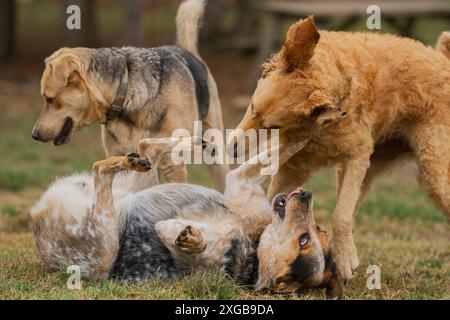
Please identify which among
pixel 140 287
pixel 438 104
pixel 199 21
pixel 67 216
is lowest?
pixel 140 287

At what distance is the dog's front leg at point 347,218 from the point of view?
5964 mm

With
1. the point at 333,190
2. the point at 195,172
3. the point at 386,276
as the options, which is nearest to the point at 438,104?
the point at 386,276

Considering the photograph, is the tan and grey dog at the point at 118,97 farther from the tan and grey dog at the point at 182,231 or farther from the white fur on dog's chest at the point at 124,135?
the tan and grey dog at the point at 182,231

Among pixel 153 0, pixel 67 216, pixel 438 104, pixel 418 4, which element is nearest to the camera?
pixel 67 216

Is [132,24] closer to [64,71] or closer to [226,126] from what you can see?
[226,126]

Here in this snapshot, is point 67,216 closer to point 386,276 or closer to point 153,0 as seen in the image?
point 386,276

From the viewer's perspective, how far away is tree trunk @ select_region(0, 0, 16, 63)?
19531 millimetres

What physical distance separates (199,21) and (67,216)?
295 centimetres

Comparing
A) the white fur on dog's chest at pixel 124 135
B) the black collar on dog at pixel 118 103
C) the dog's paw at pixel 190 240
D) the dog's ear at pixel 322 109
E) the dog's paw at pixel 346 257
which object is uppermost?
the dog's ear at pixel 322 109

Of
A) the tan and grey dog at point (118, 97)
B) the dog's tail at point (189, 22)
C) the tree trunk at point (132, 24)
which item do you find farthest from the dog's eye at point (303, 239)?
the tree trunk at point (132, 24)

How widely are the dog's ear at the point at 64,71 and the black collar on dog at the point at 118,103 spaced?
37 centimetres

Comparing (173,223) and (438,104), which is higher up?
(438,104)

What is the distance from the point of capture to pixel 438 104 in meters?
6.31

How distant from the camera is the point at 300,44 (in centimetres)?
554
